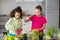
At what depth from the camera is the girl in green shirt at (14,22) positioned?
228 centimetres

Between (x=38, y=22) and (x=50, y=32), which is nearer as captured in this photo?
(x=50, y=32)

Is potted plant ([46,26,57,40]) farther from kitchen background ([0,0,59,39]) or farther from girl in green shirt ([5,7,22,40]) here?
kitchen background ([0,0,59,39])

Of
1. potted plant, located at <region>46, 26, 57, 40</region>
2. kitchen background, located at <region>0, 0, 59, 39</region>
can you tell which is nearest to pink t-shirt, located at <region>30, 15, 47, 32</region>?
potted plant, located at <region>46, 26, 57, 40</region>

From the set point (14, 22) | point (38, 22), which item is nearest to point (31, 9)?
point (38, 22)

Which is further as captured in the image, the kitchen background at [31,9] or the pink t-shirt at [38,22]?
the kitchen background at [31,9]

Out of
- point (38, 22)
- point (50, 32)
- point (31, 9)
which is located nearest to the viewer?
point (50, 32)

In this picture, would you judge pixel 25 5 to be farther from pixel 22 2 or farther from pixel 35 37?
pixel 35 37

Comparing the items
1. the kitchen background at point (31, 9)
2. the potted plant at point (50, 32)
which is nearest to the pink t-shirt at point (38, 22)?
the potted plant at point (50, 32)

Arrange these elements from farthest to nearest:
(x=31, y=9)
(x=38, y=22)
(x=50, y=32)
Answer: (x=31, y=9)
(x=38, y=22)
(x=50, y=32)

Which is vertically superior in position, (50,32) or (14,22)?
(14,22)

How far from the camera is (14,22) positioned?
7.73 feet

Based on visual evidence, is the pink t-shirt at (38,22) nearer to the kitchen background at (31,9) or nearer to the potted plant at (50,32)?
the potted plant at (50,32)

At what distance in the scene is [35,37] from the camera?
86.6 inches

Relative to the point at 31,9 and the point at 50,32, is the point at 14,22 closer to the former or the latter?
the point at 50,32
